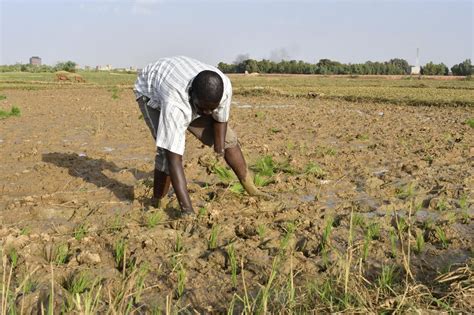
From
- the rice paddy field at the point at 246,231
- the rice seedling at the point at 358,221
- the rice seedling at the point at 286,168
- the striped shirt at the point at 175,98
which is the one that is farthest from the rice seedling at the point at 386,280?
the rice seedling at the point at 286,168

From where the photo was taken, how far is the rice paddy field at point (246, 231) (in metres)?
2.19

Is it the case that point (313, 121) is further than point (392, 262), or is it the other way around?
point (313, 121)

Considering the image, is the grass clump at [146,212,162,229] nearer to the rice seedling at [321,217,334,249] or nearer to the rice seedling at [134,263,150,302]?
the rice seedling at [134,263,150,302]

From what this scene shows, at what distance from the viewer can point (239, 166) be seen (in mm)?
3891

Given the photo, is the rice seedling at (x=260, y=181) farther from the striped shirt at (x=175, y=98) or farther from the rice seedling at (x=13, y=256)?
the rice seedling at (x=13, y=256)

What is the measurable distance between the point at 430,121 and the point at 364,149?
396 cm

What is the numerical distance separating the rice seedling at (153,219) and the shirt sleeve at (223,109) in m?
0.77

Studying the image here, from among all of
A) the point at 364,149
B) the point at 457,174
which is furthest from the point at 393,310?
the point at 364,149

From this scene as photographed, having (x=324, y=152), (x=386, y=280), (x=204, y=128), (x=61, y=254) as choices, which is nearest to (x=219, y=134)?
(x=204, y=128)

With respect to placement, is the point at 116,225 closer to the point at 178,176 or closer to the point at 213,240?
the point at 178,176

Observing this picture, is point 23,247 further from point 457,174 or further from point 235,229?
point 457,174

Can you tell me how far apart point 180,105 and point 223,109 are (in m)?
0.36

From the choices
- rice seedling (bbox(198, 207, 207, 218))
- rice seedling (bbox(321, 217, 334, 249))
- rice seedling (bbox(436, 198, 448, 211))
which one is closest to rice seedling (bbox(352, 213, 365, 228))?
rice seedling (bbox(321, 217, 334, 249))

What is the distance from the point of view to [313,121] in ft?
31.4
